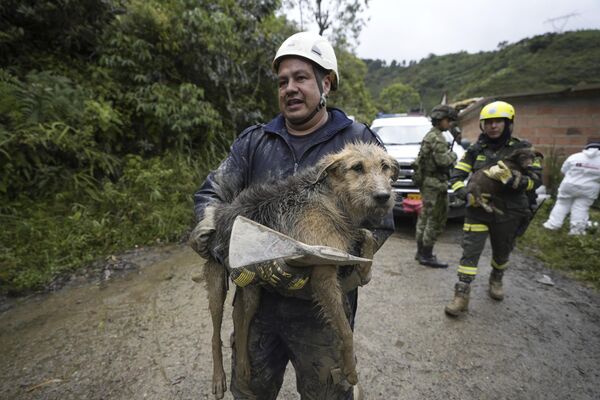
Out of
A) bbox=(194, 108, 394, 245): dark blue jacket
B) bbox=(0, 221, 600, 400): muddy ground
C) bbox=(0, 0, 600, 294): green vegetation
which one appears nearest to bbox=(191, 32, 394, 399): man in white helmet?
bbox=(194, 108, 394, 245): dark blue jacket

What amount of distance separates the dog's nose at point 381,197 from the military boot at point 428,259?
14.7ft

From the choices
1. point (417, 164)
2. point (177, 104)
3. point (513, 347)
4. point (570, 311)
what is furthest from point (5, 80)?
point (570, 311)

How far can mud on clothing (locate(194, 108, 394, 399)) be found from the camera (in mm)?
1863

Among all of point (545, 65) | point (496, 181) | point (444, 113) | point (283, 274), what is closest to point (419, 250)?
point (496, 181)

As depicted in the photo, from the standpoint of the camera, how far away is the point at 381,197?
5.25ft

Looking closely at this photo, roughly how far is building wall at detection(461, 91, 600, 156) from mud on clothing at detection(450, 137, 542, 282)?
7.92 metres

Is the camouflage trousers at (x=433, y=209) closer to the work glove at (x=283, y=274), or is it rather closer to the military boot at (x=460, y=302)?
the military boot at (x=460, y=302)

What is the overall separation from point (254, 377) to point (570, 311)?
4.72 m

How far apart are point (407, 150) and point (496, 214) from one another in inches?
178

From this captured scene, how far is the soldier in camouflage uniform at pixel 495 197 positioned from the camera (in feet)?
12.3

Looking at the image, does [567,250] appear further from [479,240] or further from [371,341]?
[371,341]

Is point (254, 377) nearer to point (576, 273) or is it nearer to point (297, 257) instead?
point (297, 257)

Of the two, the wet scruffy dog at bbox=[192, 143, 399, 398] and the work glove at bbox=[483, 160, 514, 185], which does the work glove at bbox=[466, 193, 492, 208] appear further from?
the wet scruffy dog at bbox=[192, 143, 399, 398]

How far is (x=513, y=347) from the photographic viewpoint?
343 cm
